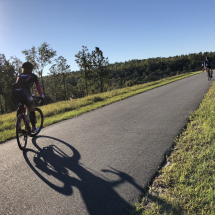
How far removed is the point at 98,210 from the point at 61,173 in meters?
Result: 1.18

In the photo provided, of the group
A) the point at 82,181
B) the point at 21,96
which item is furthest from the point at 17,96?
the point at 82,181

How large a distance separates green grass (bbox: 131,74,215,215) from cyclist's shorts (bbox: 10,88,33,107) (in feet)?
12.5

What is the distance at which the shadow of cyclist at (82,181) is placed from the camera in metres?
2.02

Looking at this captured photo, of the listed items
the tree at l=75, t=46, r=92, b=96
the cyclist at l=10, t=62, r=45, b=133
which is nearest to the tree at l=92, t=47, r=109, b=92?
the tree at l=75, t=46, r=92, b=96

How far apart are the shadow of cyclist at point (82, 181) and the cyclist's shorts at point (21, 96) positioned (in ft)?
4.59

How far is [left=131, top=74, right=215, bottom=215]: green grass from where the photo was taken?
1886mm

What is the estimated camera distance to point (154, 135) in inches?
167

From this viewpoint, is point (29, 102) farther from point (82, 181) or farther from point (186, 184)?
point (186, 184)

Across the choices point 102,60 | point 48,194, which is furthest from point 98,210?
point 102,60

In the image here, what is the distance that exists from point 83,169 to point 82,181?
36cm

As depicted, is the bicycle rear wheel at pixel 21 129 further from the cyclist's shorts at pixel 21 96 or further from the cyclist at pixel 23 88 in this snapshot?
the cyclist's shorts at pixel 21 96

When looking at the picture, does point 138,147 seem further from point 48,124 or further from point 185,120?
point 48,124

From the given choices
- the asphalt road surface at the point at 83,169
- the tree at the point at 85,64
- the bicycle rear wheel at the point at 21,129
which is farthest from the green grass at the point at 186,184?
the tree at the point at 85,64

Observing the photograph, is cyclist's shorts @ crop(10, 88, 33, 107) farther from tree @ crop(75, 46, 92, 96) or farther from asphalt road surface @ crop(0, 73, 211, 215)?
tree @ crop(75, 46, 92, 96)
